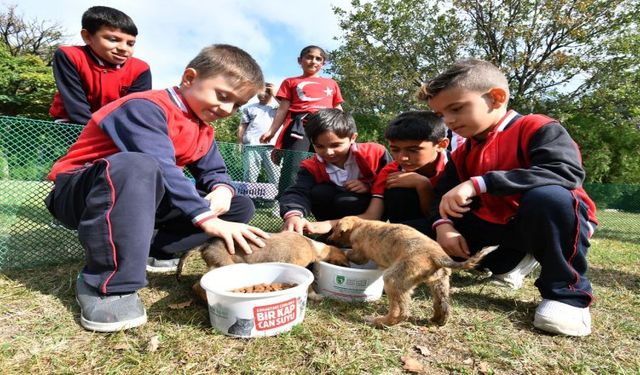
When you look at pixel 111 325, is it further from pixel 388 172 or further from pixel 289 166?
pixel 289 166

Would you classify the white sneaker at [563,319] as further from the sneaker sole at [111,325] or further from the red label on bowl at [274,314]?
the sneaker sole at [111,325]

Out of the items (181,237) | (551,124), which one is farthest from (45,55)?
(551,124)

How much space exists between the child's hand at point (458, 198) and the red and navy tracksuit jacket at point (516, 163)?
0.05 m

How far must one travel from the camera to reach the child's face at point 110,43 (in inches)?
160

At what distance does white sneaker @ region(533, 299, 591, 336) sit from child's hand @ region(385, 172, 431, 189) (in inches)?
61.6

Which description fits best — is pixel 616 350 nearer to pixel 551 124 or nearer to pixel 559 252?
pixel 559 252

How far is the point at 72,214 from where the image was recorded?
2.45 m

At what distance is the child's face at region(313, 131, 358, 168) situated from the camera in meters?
4.02

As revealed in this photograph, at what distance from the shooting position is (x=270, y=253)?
9.04ft

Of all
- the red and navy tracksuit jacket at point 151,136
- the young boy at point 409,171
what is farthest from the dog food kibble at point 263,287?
the young boy at point 409,171

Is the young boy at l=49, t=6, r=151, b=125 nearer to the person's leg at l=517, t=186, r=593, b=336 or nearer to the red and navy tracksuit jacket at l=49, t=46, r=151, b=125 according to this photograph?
the red and navy tracksuit jacket at l=49, t=46, r=151, b=125

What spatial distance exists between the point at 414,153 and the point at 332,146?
2.74ft


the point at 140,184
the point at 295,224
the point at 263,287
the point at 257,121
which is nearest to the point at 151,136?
the point at 140,184

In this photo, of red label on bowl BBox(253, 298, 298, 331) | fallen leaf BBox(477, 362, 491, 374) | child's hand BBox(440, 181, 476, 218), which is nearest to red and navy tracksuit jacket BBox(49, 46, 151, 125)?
red label on bowl BBox(253, 298, 298, 331)
